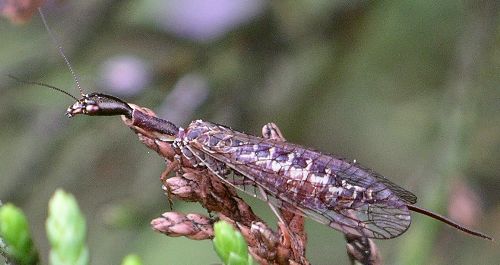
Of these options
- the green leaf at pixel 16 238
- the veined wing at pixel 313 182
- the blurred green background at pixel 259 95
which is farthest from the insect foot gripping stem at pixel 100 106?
the blurred green background at pixel 259 95

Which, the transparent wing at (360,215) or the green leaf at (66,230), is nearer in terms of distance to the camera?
the green leaf at (66,230)

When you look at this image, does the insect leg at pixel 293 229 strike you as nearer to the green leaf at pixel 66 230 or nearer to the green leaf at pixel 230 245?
the green leaf at pixel 230 245

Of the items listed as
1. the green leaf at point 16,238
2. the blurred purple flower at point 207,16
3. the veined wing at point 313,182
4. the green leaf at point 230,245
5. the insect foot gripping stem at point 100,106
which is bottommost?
the green leaf at point 230,245

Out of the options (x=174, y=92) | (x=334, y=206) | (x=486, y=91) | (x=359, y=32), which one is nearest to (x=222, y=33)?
(x=174, y=92)

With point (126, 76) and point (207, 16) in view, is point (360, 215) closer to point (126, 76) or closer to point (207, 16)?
point (126, 76)

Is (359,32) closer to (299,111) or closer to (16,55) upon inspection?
(299,111)

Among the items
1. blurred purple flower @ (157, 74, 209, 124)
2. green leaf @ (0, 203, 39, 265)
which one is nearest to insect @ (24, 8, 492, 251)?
green leaf @ (0, 203, 39, 265)
